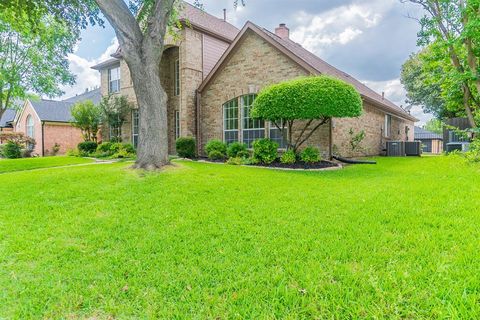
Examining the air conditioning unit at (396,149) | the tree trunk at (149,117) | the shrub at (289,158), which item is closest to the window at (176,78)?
the shrub at (289,158)

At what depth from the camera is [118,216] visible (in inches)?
194

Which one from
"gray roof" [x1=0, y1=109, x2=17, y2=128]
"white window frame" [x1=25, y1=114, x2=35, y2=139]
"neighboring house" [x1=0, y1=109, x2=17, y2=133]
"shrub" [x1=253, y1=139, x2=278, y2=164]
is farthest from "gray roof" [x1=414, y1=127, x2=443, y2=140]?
"gray roof" [x1=0, y1=109, x2=17, y2=128]

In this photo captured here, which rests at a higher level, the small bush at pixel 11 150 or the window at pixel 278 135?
the window at pixel 278 135

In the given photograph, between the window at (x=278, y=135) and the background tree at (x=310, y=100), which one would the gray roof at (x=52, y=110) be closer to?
the window at (x=278, y=135)

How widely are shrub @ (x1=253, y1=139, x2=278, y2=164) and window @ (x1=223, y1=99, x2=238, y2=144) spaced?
343 cm

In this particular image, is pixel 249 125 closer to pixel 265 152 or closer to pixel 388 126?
pixel 265 152

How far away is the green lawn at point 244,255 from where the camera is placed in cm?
240

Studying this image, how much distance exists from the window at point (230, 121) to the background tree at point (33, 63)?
33.4 ft

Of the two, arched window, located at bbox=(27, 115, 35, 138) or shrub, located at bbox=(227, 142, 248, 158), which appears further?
arched window, located at bbox=(27, 115, 35, 138)

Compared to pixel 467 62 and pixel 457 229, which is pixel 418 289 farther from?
pixel 467 62

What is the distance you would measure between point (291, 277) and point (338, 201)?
9.92 feet

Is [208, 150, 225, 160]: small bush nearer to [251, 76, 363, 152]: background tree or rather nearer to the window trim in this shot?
[251, 76, 363, 152]: background tree

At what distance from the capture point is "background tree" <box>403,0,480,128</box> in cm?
1038

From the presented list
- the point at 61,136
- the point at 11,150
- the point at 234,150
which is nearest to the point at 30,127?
the point at 61,136
